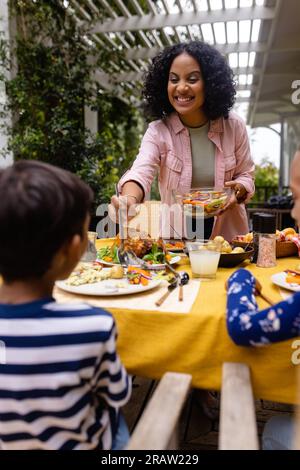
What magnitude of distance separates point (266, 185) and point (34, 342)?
33.2 feet

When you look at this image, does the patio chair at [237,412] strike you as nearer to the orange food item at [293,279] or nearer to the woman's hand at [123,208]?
the orange food item at [293,279]

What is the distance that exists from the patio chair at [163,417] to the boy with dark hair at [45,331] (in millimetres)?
68

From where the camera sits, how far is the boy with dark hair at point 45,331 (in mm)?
742

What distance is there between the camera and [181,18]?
520 centimetres

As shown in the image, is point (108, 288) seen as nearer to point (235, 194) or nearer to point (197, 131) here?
point (235, 194)

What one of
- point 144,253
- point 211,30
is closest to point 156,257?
point 144,253

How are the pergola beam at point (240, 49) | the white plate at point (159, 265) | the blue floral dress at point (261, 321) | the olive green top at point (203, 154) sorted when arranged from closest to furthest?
1. the blue floral dress at point (261, 321)
2. the white plate at point (159, 265)
3. the olive green top at point (203, 154)
4. the pergola beam at point (240, 49)

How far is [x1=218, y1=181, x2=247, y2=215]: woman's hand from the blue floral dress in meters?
0.87

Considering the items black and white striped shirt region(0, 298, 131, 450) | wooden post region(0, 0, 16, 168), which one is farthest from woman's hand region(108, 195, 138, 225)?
wooden post region(0, 0, 16, 168)

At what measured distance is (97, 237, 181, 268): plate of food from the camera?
61.0 inches

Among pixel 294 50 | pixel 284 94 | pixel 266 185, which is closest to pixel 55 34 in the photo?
pixel 294 50

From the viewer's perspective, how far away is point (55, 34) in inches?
189

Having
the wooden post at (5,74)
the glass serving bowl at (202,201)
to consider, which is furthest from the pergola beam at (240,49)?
the glass serving bowl at (202,201)

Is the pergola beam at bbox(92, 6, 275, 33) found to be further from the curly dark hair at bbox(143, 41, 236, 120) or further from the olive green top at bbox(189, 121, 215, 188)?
the olive green top at bbox(189, 121, 215, 188)
